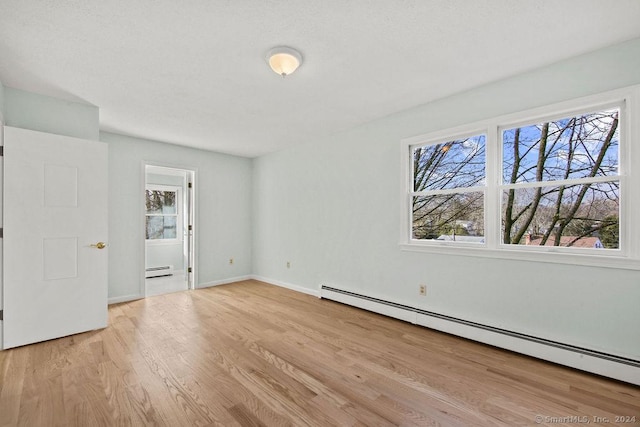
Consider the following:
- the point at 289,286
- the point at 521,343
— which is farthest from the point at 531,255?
the point at 289,286

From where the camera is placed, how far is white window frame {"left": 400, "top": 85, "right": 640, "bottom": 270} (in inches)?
81.9

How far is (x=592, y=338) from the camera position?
2.23 metres

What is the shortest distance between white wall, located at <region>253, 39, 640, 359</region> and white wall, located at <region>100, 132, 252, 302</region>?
35 centimetres

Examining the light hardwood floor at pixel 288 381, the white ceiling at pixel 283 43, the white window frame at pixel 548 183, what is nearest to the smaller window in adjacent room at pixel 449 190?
the white window frame at pixel 548 183

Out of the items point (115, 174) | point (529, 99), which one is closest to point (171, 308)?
point (115, 174)

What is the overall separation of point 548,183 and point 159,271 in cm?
676

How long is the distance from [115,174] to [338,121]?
3330 mm

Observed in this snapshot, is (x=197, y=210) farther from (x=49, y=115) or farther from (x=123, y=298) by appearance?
(x=49, y=115)

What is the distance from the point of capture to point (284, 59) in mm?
2195

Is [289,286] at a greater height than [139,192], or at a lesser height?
lesser

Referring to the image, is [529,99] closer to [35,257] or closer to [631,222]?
[631,222]

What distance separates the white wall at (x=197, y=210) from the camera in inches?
165

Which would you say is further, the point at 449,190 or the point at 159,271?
the point at 159,271

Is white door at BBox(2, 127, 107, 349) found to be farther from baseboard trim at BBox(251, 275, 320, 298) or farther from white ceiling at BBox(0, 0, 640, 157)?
baseboard trim at BBox(251, 275, 320, 298)
